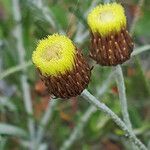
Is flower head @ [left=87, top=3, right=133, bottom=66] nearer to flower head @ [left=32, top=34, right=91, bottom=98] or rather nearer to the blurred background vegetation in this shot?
flower head @ [left=32, top=34, right=91, bottom=98]

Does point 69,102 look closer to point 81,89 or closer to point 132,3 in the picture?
point 132,3

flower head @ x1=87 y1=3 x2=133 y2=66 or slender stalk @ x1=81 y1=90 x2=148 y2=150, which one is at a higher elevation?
flower head @ x1=87 y1=3 x2=133 y2=66

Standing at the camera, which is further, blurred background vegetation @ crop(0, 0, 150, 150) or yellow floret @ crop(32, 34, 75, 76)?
blurred background vegetation @ crop(0, 0, 150, 150)

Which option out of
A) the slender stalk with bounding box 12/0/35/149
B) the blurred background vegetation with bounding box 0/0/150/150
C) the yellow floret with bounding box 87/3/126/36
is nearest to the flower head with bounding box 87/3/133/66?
the yellow floret with bounding box 87/3/126/36

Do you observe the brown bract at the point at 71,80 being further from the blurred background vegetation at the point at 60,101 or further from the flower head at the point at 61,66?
the blurred background vegetation at the point at 60,101

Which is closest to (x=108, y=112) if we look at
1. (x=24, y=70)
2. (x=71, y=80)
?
(x=71, y=80)

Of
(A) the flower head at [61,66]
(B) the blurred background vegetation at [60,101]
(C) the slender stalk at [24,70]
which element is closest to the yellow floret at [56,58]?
(A) the flower head at [61,66]
